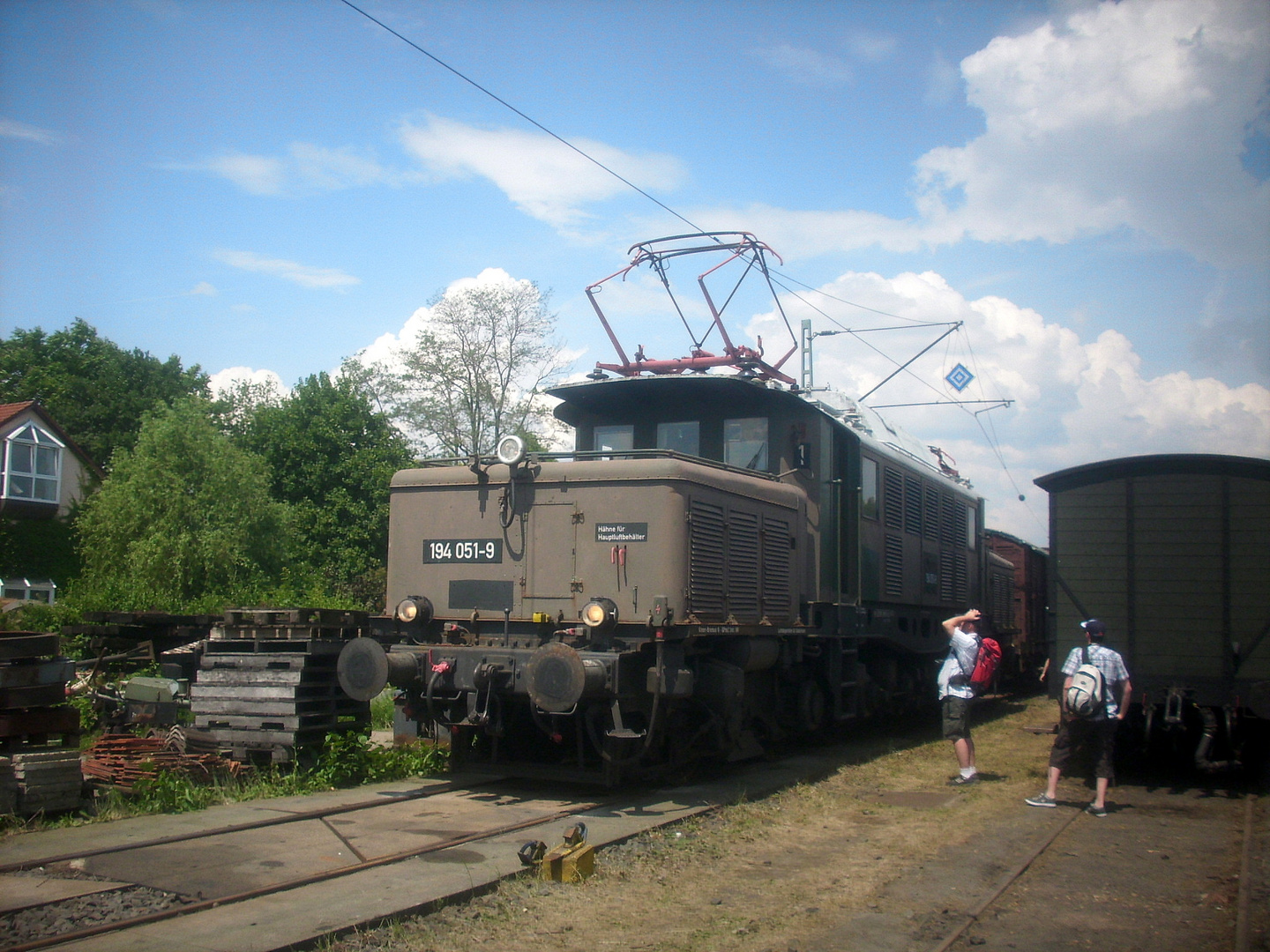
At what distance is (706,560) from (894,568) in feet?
16.6

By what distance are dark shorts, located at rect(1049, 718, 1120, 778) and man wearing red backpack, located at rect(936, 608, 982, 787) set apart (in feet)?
3.78

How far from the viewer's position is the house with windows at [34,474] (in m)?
31.5

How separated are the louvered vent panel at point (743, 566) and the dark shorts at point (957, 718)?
2.19 m

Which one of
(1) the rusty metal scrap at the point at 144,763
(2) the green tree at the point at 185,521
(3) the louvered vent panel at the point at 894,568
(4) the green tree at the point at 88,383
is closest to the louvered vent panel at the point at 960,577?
(3) the louvered vent panel at the point at 894,568

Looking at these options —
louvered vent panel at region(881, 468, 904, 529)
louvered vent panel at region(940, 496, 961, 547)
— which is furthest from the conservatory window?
louvered vent panel at region(881, 468, 904, 529)

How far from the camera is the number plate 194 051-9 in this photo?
8938 mm

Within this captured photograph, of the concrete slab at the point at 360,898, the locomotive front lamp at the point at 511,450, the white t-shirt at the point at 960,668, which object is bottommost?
the concrete slab at the point at 360,898

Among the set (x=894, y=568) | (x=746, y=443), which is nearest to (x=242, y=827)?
(x=746, y=443)

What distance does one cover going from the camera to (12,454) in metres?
32.2

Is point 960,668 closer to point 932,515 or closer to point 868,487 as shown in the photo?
point 868,487

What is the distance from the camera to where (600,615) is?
796 centimetres

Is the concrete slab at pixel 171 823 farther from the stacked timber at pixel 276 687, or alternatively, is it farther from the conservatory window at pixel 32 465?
the conservatory window at pixel 32 465

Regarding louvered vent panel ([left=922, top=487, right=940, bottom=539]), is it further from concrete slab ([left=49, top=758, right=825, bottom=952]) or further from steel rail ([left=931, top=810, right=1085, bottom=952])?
concrete slab ([left=49, top=758, right=825, bottom=952])

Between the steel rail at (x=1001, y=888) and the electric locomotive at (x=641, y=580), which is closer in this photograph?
the steel rail at (x=1001, y=888)
